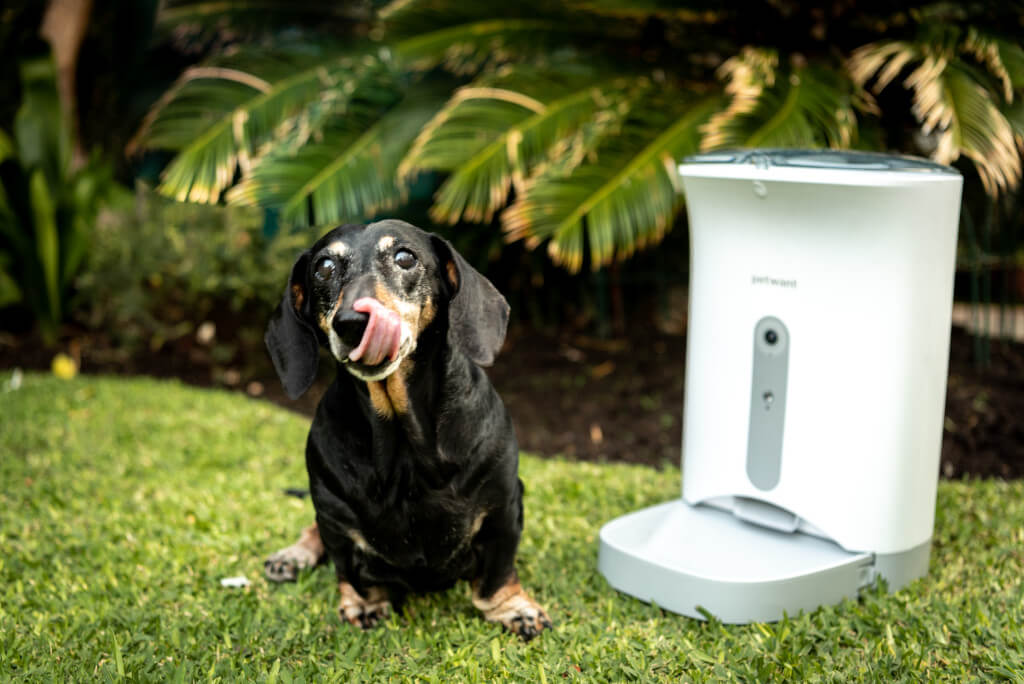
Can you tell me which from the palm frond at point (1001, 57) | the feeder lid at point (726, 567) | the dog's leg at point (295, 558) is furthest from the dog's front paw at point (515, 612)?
the palm frond at point (1001, 57)

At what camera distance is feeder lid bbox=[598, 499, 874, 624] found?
259 centimetres

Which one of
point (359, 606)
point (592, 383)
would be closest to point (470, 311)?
point (359, 606)

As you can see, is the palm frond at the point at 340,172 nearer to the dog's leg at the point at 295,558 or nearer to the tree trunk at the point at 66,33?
the dog's leg at the point at 295,558

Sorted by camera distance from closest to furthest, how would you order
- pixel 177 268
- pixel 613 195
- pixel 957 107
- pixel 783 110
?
pixel 957 107
pixel 783 110
pixel 613 195
pixel 177 268

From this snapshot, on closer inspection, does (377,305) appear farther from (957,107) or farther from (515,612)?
(957,107)

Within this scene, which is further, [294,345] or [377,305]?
[294,345]

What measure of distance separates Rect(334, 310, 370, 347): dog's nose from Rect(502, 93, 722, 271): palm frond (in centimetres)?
205

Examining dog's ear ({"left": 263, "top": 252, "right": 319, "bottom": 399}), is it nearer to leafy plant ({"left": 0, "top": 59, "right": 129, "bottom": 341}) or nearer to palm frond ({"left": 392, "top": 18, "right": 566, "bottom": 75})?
palm frond ({"left": 392, "top": 18, "right": 566, "bottom": 75})

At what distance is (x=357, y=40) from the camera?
16.9ft

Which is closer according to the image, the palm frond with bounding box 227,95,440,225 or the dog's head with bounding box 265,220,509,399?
the dog's head with bounding box 265,220,509,399

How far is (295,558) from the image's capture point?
2918mm

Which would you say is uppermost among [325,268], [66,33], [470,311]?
[66,33]

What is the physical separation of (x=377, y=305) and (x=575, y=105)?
2.75 m

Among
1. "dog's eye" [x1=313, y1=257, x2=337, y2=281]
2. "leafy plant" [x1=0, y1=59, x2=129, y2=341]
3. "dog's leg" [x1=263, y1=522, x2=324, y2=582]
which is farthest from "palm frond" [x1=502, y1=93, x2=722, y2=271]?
"leafy plant" [x1=0, y1=59, x2=129, y2=341]
